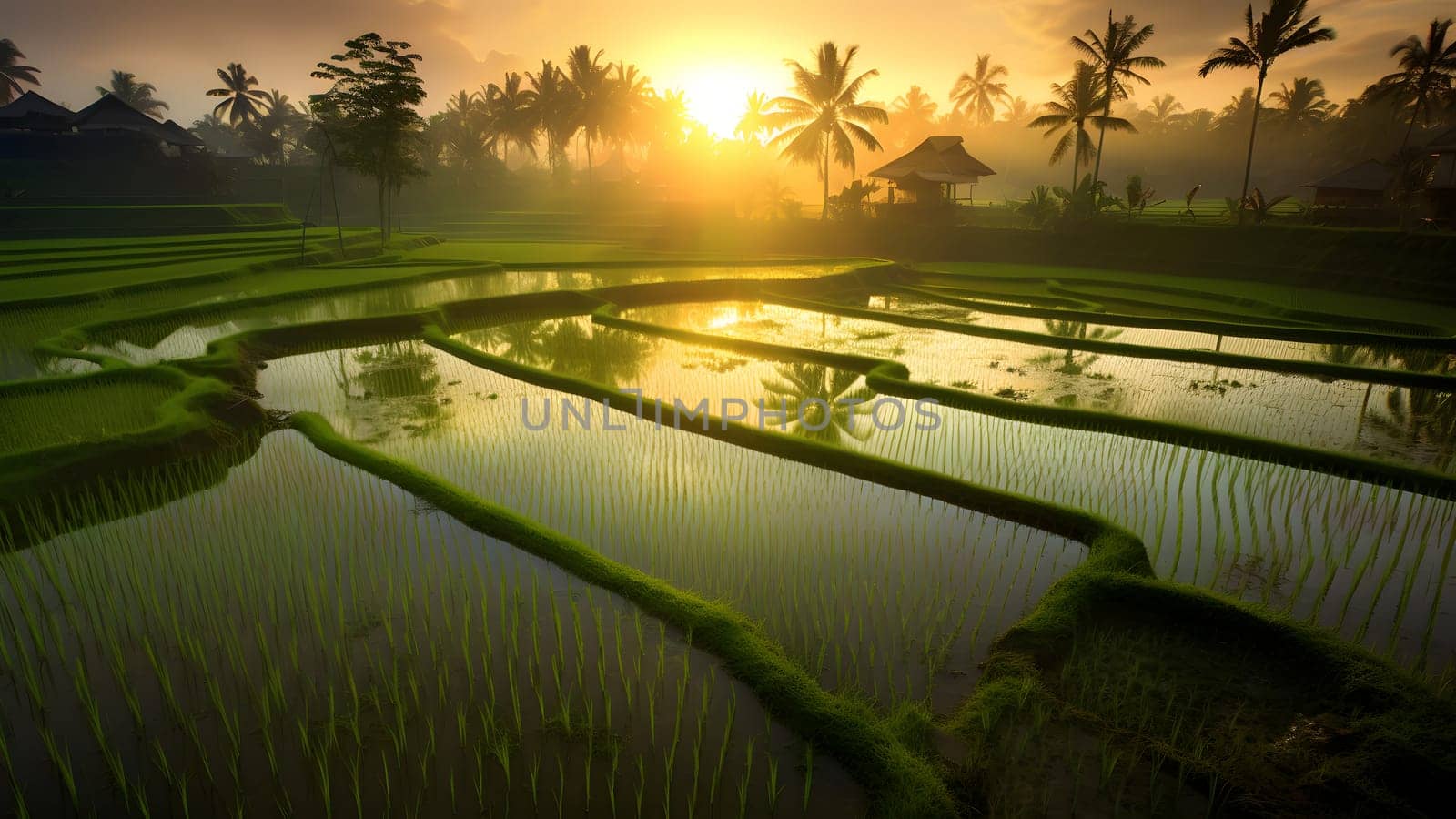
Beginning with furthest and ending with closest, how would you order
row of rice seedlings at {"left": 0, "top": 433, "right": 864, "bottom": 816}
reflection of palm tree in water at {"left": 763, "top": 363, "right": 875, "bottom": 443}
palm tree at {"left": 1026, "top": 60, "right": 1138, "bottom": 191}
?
palm tree at {"left": 1026, "top": 60, "right": 1138, "bottom": 191} → reflection of palm tree in water at {"left": 763, "top": 363, "right": 875, "bottom": 443} → row of rice seedlings at {"left": 0, "top": 433, "right": 864, "bottom": 816}

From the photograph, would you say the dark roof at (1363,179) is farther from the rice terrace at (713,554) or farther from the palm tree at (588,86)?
the palm tree at (588,86)

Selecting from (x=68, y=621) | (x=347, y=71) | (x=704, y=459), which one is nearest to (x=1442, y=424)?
(x=704, y=459)

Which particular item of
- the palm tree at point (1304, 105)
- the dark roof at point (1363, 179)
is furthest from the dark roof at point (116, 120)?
the palm tree at point (1304, 105)

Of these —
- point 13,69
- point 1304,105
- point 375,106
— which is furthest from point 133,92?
point 1304,105

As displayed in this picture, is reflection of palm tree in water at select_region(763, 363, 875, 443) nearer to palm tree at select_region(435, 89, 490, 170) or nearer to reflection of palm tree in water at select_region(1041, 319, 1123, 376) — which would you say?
reflection of palm tree in water at select_region(1041, 319, 1123, 376)

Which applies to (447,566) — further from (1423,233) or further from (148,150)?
(148,150)

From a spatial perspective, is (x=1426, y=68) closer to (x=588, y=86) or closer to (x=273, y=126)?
(x=588, y=86)

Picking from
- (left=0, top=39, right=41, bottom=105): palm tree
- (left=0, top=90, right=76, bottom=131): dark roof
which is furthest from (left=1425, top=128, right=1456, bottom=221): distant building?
(left=0, top=39, right=41, bottom=105): palm tree
